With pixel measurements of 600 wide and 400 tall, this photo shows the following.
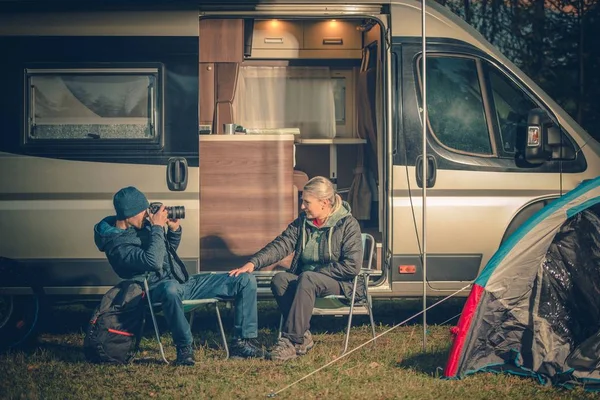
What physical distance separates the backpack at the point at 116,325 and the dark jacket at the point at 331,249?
0.87 meters

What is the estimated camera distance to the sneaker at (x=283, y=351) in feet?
21.7

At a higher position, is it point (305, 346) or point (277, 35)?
point (277, 35)

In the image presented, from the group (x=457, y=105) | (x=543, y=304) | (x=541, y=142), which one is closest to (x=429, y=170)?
(x=457, y=105)

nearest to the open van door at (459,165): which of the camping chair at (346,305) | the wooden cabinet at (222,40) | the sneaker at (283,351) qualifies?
the camping chair at (346,305)

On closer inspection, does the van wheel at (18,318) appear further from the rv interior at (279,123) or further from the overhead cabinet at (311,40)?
the overhead cabinet at (311,40)

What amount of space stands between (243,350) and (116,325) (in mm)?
857

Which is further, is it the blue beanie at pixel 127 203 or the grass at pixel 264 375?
the blue beanie at pixel 127 203

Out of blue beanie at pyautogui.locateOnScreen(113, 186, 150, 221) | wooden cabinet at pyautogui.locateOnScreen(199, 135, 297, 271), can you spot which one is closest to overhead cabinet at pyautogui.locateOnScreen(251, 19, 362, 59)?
wooden cabinet at pyautogui.locateOnScreen(199, 135, 297, 271)

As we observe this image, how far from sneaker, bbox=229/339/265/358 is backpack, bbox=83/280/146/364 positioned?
0.65m

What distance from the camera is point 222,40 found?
8484 mm

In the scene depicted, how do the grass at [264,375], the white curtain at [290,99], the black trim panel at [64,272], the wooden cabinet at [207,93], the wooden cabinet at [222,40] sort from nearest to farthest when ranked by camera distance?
the grass at [264,375] < the black trim panel at [64,272] < the wooden cabinet at [222,40] < the wooden cabinet at [207,93] < the white curtain at [290,99]

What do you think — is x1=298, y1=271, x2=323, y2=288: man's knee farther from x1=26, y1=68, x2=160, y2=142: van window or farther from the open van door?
x1=26, y1=68, x2=160, y2=142: van window

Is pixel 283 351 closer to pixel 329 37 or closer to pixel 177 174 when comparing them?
pixel 177 174

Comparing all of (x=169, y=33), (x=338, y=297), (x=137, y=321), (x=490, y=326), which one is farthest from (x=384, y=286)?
(x=169, y=33)
